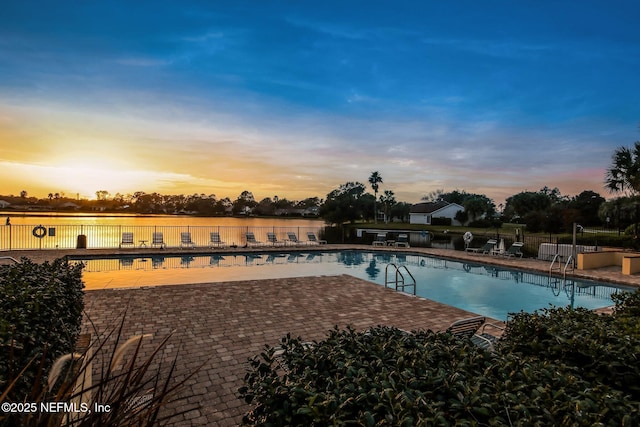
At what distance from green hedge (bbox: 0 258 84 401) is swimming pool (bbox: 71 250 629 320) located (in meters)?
6.28

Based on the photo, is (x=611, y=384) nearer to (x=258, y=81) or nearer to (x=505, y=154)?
(x=258, y=81)

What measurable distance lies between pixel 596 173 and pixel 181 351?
829 inches

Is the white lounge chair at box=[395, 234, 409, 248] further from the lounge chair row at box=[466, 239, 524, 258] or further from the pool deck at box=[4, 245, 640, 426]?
the pool deck at box=[4, 245, 640, 426]

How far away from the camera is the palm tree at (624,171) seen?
14216 millimetres

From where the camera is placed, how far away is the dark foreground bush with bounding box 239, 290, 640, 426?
1484 mm

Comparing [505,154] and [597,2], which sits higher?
[597,2]

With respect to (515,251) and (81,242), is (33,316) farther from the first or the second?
(515,251)

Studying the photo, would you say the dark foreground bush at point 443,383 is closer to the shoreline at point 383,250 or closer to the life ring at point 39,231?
the shoreline at point 383,250

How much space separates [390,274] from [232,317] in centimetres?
762

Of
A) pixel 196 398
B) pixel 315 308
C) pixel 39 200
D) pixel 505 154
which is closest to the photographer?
pixel 196 398

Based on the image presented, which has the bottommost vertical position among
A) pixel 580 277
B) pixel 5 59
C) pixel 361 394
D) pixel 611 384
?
pixel 580 277

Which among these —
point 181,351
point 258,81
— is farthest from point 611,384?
point 258,81

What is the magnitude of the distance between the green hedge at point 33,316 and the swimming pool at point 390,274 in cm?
628

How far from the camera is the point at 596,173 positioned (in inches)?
704
